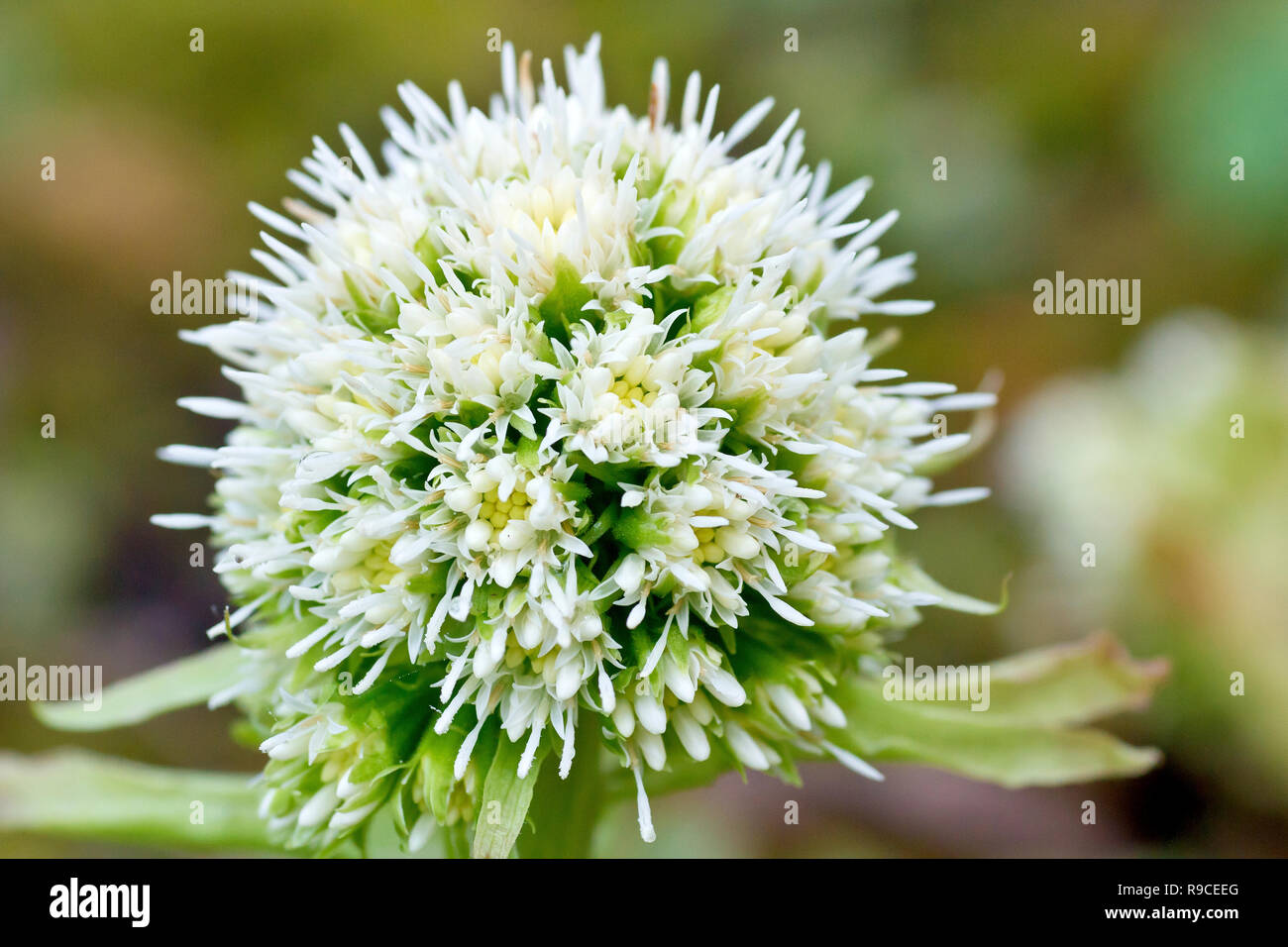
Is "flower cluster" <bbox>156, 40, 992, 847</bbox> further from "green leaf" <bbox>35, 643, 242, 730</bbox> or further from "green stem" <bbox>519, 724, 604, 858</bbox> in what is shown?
"green leaf" <bbox>35, 643, 242, 730</bbox>

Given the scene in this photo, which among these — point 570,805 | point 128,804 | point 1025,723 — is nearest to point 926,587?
point 1025,723

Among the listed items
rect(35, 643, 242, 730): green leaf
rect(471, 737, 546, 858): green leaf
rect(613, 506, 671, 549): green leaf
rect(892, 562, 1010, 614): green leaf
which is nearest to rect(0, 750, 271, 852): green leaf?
rect(35, 643, 242, 730): green leaf

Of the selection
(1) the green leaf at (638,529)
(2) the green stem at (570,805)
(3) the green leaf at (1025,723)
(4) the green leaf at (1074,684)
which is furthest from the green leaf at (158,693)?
(4) the green leaf at (1074,684)

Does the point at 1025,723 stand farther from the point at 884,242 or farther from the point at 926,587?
the point at 884,242

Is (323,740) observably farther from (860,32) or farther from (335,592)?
(860,32)

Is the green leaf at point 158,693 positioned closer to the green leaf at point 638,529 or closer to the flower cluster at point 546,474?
the flower cluster at point 546,474
